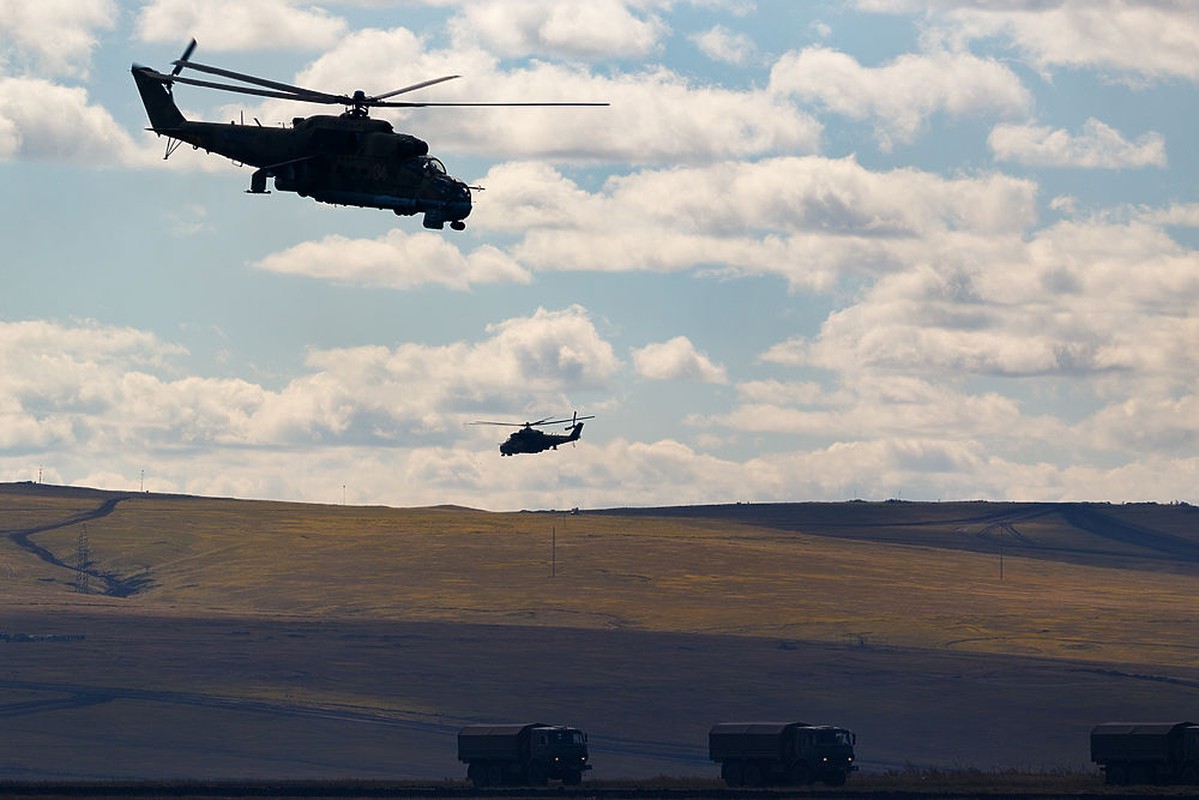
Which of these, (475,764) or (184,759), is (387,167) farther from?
(184,759)

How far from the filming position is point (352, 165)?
79.7 meters

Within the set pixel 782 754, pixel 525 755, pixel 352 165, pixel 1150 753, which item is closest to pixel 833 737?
pixel 782 754

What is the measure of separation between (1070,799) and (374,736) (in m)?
97.8

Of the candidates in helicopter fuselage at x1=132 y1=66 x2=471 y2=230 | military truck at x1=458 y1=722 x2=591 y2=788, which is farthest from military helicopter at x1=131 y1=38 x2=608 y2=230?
military truck at x1=458 y1=722 x2=591 y2=788

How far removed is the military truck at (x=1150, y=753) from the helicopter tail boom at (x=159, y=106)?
55.0m

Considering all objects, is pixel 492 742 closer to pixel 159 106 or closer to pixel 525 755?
pixel 525 755

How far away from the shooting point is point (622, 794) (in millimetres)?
95625

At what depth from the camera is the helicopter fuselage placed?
260 ft

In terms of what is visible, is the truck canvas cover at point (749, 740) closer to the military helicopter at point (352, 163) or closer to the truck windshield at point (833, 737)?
the truck windshield at point (833, 737)

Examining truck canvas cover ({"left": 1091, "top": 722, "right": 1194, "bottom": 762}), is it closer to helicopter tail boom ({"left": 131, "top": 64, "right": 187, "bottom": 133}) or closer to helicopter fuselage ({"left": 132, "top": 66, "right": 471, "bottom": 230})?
helicopter fuselage ({"left": 132, "top": 66, "right": 471, "bottom": 230})

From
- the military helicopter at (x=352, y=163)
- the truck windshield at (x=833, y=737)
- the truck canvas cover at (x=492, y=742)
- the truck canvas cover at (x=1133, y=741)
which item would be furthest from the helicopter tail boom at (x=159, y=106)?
the truck canvas cover at (x=1133, y=741)

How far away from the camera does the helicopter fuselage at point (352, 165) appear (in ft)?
260

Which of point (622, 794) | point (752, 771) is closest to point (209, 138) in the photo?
point (622, 794)

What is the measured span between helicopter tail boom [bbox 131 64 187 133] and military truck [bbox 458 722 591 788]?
36996 millimetres
